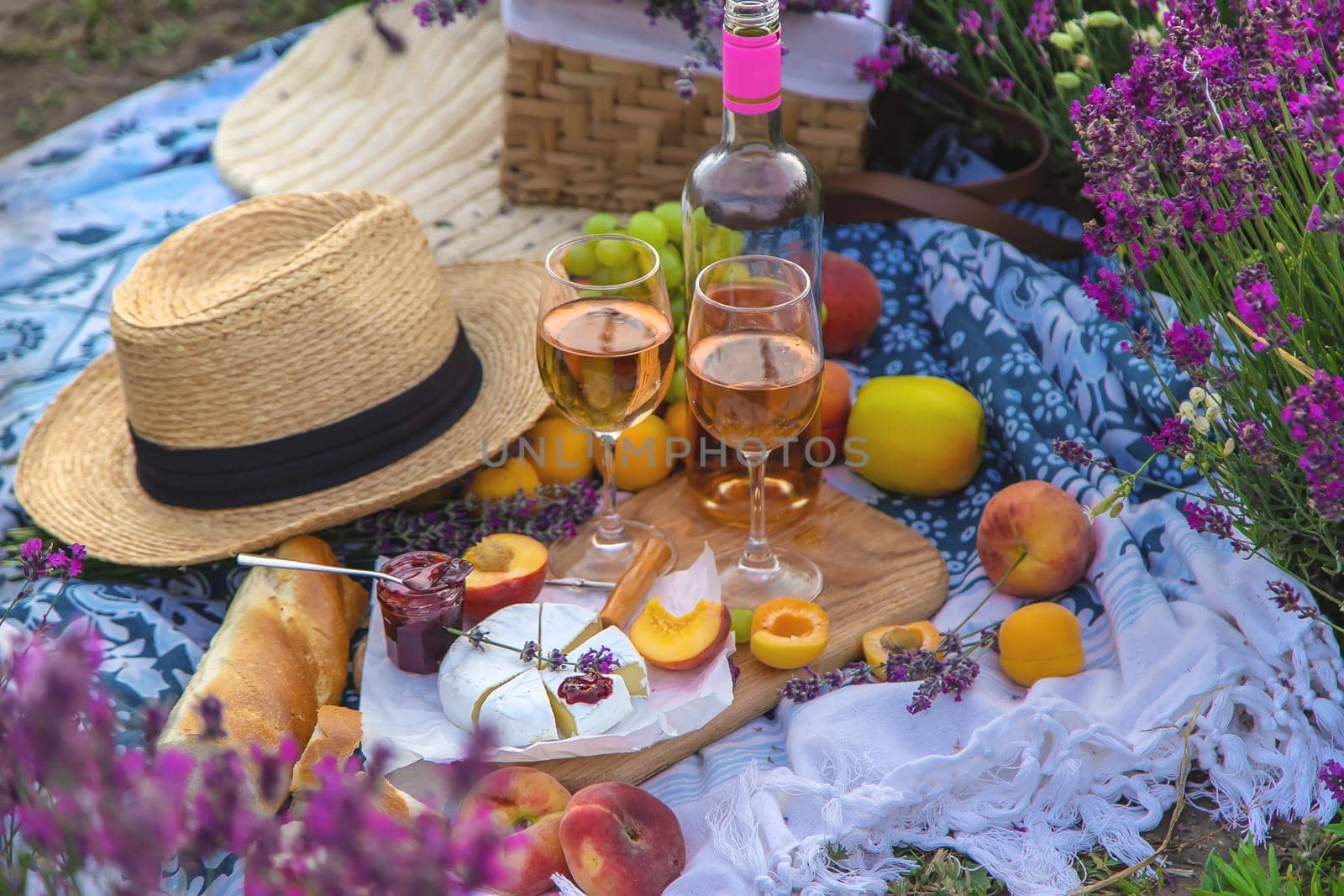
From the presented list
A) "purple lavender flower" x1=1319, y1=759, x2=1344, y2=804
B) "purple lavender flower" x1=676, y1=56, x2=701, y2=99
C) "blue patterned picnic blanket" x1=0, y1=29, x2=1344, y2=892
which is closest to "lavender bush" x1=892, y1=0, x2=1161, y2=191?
"blue patterned picnic blanket" x1=0, y1=29, x2=1344, y2=892

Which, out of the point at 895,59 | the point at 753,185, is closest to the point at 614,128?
the point at 895,59

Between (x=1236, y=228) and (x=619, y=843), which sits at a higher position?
(x=1236, y=228)

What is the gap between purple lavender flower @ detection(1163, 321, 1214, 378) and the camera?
1.36 metres

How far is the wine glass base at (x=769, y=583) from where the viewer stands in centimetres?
188

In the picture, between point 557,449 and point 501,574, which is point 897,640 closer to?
point 501,574

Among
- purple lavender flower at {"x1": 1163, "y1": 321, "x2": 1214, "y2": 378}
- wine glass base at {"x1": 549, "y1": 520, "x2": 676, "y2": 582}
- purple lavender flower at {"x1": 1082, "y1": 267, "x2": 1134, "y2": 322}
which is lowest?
wine glass base at {"x1": 549, "y1": 520, "x2": 676, "y2": 582}

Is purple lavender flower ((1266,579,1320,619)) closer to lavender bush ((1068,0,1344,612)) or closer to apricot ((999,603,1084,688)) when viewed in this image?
lavender bush ((1068,0,1344,612))

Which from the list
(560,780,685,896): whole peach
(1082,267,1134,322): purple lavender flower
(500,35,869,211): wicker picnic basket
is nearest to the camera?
(560,780,685,896): whole peach

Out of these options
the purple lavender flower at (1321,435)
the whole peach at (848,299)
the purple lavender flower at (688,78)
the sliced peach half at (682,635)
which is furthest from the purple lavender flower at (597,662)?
the purple lavender flower at (688,78)

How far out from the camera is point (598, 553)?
1975 millimetres

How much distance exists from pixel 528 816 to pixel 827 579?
2.09 ft

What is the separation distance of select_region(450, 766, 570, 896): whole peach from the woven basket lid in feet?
4.64

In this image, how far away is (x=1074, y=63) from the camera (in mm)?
2342

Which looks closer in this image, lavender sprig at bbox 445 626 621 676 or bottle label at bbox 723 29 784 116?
lavender sprig at bbox 445 626 621 676
